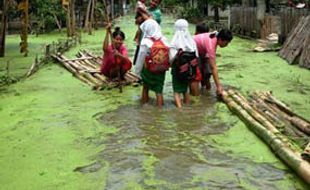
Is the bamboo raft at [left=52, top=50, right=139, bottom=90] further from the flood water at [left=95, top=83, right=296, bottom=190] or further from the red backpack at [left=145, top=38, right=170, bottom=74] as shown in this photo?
the flood water at [left=95, top=83, right=296, bottom=190]

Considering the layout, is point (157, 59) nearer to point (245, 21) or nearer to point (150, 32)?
point (150, 32)

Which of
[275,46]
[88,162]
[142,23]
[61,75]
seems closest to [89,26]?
[275,46]

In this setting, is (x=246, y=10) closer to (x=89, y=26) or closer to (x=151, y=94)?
(x=89, y=26)

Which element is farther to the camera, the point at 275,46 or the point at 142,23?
the point at 275,46

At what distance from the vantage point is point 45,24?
22.4 m

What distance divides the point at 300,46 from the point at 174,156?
7476 millimetres

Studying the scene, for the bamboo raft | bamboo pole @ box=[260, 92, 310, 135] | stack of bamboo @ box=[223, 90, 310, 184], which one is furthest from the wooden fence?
stack of bamboo @ box=[223, 90, 310, 184]

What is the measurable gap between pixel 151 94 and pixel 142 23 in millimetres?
1156

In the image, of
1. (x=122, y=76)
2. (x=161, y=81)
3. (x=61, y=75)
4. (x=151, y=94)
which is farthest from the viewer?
(x=61, y=75)

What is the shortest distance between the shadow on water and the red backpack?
555 mm

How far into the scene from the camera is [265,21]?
1730 cm

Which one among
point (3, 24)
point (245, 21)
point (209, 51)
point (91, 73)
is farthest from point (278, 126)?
point (245, 21)

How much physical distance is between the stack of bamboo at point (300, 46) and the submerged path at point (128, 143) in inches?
87.3

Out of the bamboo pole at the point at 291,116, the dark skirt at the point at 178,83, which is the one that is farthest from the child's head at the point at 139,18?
the bamboo pole at the point at 291,116
